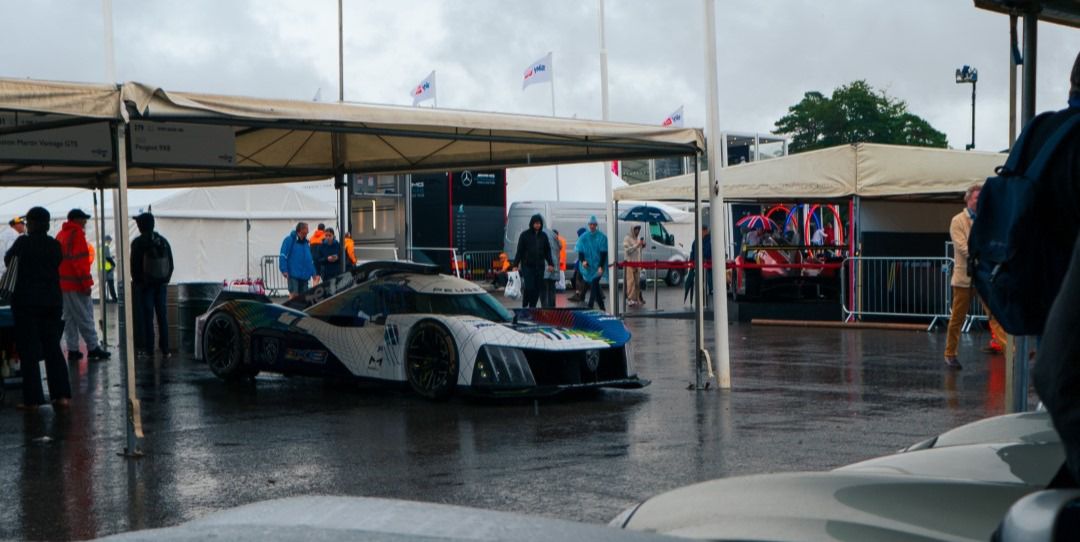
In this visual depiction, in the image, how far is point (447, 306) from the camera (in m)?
12.2

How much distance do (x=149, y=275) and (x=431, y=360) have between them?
733 centimetres

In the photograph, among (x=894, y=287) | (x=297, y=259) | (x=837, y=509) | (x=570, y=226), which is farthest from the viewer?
(x=570, y=226)

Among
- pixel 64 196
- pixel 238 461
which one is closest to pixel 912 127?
pixel 64 196

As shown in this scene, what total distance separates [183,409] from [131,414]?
2774mm

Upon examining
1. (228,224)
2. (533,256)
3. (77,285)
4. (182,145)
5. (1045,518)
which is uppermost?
(182,145)

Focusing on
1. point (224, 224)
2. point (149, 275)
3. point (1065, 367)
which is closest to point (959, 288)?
point (149, 275)

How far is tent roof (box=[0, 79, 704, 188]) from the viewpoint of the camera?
8.96m

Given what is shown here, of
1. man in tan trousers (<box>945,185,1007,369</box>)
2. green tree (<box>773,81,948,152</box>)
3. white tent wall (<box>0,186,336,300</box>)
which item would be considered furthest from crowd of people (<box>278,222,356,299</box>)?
green tree (<box>773,81,948,152</box>)

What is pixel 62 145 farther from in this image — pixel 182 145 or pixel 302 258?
pixel 302 258

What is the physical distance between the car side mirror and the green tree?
96004 mm

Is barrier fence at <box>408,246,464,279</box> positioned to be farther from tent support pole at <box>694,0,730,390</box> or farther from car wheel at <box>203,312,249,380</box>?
tent support pole at <box>694,0,730,390</box>

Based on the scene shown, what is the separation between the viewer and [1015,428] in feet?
11.5

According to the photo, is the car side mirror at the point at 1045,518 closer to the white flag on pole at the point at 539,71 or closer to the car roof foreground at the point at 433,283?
the car roof foreground at the point at 433,283

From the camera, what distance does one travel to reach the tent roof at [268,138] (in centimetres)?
896
